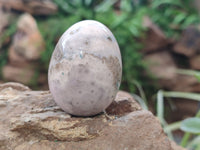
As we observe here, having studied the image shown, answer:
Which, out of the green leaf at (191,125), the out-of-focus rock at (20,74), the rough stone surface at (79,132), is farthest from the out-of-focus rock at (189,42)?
the rough stone surface at (79,132)

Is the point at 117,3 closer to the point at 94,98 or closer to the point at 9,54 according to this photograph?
the point at 9,54

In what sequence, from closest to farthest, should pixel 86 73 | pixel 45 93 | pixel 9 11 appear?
pixel 86 73 < pixel 45 93 < pixel 9 11

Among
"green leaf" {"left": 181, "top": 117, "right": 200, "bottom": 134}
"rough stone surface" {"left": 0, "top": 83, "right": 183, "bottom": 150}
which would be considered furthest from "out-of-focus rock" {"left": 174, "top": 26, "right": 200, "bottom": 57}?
"rough stone surface" {"left": 0, "top": 83, "right": 183, "bottom": 150}

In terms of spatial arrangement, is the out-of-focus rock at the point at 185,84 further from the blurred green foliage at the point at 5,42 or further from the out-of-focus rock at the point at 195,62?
the blurred green foliage at the point at 5,42

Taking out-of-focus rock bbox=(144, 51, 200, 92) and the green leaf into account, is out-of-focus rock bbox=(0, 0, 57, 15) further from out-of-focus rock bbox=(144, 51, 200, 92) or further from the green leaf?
the green leaf

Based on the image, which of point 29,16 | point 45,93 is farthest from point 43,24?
point 45,93

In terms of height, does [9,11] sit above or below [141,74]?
above

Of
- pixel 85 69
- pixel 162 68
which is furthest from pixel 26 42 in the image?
pixel 85 69
